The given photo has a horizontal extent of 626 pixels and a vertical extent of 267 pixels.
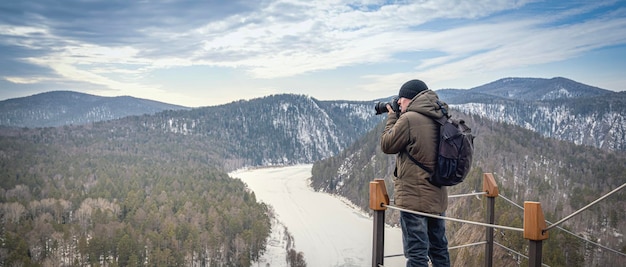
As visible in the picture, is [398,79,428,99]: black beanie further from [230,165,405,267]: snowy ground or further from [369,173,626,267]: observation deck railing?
[230,165,405,267]: snowy ground

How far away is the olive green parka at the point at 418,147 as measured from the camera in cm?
428

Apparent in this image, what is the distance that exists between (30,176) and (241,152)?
88821mm

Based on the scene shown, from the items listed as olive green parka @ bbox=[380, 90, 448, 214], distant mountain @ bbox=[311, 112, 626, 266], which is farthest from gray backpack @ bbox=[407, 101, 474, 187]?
distant mountain @ bbox=[311, 112, 626, 266]

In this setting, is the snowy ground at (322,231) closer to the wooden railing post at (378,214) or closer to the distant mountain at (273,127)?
the wooden railing post at (378,214)

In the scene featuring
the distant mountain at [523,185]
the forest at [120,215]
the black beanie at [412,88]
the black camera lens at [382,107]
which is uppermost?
the black beanie at [412,88]

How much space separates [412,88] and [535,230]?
1.79m

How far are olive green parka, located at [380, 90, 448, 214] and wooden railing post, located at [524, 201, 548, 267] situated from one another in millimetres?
1042

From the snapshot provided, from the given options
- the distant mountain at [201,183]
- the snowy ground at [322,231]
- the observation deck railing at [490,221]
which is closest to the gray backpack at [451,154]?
the observation deck railing at [490,221]

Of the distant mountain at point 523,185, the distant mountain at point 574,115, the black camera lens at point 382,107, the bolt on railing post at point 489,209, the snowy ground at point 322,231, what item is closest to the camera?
the black camera lens at point 382,107

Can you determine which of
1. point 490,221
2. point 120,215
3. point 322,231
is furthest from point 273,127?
point 490,221

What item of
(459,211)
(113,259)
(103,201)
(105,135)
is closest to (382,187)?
(113,259)

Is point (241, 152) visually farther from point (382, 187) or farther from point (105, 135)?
point (382, 187)

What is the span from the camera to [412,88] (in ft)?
15.0

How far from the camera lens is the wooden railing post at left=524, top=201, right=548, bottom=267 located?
10.9 ft
